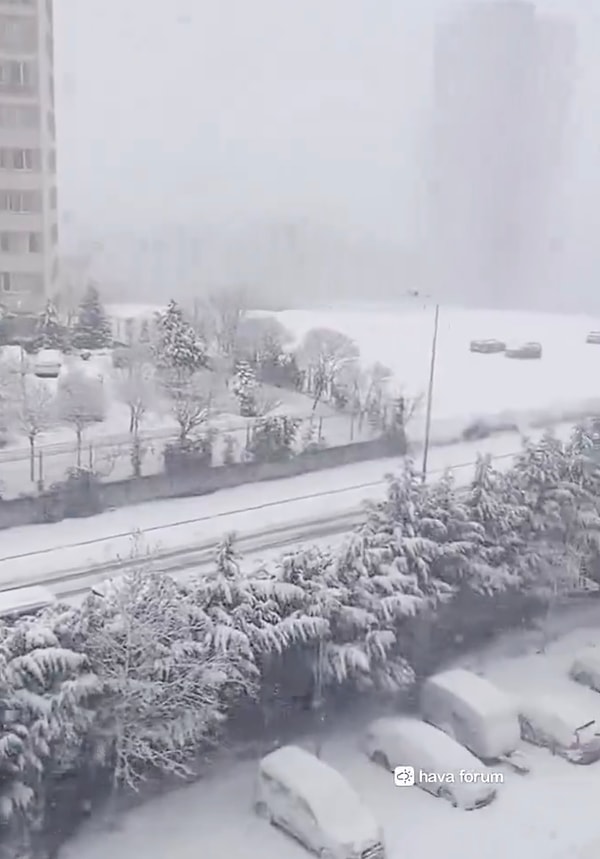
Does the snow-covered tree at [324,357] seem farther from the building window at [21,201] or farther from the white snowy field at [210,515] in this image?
the building window at [21,201]

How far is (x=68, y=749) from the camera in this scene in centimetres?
209

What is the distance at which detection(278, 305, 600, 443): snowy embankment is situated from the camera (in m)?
4.02

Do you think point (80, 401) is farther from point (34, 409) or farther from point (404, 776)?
point (404, 776)

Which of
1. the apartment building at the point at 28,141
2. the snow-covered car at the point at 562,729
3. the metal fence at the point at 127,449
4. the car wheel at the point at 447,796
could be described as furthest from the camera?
the apartment building at the point at 28,141

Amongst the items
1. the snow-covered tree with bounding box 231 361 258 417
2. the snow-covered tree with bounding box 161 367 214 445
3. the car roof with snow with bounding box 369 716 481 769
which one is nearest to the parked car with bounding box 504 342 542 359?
the snow-covered tree with bounding box 231 361 258 417

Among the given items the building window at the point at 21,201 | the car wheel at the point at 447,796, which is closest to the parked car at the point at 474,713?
the car wheel at the point at 447,796

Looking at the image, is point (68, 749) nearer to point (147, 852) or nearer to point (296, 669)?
point (147, 852)

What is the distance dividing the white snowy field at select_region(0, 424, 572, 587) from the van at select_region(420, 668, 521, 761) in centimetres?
68

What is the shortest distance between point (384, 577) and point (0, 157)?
257cm

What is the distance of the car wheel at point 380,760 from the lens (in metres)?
2.41

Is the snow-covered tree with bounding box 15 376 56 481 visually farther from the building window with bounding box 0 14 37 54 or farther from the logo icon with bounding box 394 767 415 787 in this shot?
the logo icon with bounding box 394 767 415 787

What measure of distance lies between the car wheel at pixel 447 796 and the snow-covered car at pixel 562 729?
1.15 feet

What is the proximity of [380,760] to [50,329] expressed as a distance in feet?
8.41

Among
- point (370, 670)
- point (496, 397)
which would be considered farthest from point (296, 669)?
point (496, 397)
